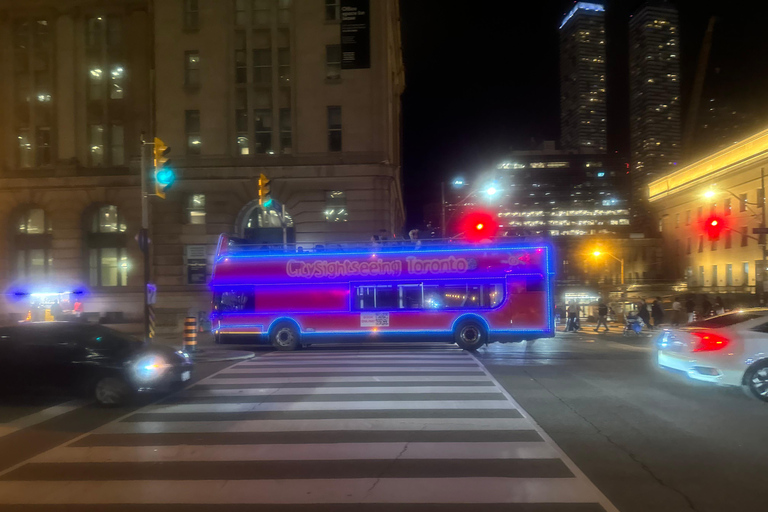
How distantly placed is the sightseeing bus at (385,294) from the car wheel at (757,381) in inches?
320

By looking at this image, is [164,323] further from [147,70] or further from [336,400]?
[336,400]

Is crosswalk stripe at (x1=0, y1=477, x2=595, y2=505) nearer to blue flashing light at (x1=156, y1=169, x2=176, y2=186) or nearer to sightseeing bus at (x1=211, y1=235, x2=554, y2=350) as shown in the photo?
blue flashing light at (x1=156, y1=169, x2=176, y2=186)

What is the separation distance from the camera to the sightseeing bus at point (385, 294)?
18375mm

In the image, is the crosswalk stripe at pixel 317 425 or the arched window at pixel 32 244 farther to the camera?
the arched window at pixel 32 244

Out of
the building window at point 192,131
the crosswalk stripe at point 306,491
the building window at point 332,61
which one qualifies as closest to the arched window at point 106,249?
the building window at point 192,131

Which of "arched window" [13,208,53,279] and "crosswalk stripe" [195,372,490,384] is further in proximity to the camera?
"arched window" [13,208,53,279]

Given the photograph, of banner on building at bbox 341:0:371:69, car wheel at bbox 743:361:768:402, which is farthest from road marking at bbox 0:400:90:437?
banner on building at bbox 341:0:371:69

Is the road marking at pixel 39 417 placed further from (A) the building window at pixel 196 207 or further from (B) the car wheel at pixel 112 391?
(A) the building window at pixel 196 207

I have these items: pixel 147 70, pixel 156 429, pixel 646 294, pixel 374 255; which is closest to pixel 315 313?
pixel 374 255

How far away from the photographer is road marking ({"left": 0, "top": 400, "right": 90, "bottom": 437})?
8.80 m

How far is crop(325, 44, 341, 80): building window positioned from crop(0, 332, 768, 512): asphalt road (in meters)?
23.6

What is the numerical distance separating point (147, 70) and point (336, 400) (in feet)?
100

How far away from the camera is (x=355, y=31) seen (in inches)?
992

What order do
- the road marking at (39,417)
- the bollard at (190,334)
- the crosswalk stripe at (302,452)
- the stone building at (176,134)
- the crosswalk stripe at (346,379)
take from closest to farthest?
the crosswalk stripe at (302,452)
the road marking at (39,417)
the crosswalk stripe at (346,379)
the bollard at (190,334)
the stone building at (176,134)
